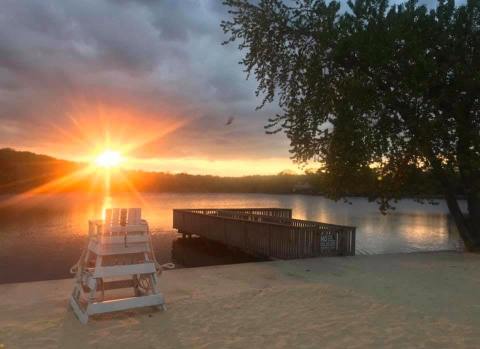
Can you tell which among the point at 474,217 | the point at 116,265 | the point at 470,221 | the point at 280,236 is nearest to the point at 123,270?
the point at 116,265

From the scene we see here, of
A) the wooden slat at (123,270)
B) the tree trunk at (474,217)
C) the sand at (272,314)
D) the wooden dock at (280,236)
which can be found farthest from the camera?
the tree trunk at (474,217)

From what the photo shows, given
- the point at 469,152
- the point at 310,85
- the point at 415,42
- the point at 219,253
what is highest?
the point at 415,42

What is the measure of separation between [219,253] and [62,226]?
1957 cm

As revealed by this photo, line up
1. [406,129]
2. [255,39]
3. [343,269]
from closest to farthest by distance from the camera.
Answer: [343,269]
[406,129]
[255,39]

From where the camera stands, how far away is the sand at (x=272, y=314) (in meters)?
6.12

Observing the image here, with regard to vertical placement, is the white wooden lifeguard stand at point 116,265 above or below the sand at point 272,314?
above

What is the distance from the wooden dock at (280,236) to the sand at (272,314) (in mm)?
3642

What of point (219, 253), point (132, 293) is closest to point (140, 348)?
point (132, 293)

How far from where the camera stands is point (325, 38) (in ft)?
52.2

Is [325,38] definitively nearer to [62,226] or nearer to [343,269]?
[343,269]

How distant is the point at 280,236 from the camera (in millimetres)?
16203

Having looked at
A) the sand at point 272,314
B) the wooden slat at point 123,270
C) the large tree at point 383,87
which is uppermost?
the large tree at point 383,87

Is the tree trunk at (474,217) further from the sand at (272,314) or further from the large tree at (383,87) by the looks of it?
the sand at (272,314)

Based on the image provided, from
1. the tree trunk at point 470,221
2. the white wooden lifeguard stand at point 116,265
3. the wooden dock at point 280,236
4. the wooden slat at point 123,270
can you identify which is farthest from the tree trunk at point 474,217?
the wooden slat at point 123,270
